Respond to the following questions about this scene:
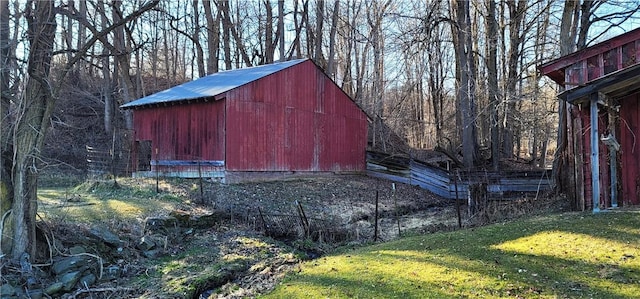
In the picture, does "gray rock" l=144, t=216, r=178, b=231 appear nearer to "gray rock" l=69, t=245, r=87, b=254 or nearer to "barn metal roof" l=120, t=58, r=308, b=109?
"gray rock" l=69, t=245, r=87, b=254

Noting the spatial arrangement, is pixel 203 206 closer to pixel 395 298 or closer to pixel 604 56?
pixel 395 298

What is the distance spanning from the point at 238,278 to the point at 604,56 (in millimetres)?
8504

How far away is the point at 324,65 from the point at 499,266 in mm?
27699

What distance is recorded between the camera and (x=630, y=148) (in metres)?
9.34

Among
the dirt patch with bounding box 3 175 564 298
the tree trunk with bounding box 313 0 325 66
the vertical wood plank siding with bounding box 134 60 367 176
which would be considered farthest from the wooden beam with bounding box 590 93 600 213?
the tree trunk with bounding box 313 0 325 66

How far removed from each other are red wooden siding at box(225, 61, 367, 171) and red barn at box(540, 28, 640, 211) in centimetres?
1060

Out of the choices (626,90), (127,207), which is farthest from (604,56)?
(127,207)

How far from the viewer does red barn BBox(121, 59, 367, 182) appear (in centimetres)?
1652

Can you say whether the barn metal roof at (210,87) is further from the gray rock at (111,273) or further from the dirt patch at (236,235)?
the gray rock at (111,273)

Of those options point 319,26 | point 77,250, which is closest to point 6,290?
point 77,250

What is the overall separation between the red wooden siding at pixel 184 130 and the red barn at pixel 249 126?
4 centimetres

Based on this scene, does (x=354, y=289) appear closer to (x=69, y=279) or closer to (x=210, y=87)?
(x=69, y=279)

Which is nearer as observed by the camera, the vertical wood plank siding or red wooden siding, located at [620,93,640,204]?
red wooden siding, located at [620,93,640,204]

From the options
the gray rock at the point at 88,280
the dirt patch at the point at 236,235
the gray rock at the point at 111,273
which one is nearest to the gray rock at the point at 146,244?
the dirt patch at the point at 236,235
